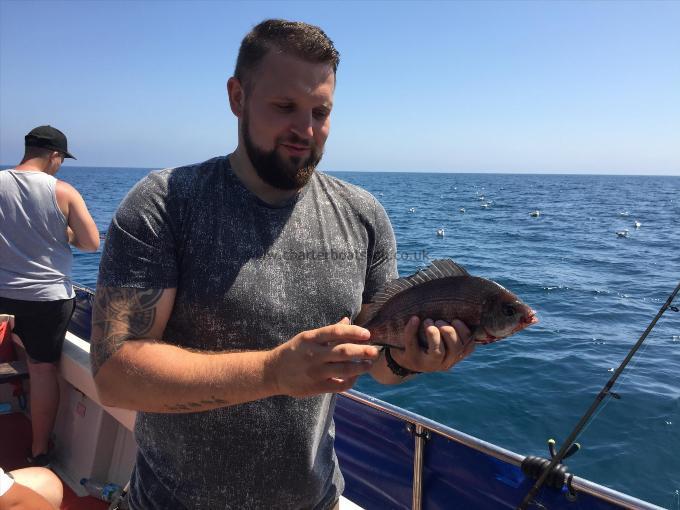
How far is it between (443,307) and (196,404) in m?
1.18

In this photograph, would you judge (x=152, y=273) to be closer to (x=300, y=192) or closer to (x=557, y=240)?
(x=300, y=192)

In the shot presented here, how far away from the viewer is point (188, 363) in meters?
1.74

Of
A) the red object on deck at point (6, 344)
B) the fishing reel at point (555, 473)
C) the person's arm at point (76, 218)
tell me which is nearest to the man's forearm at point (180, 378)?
the fishing reel at point (555, 473)

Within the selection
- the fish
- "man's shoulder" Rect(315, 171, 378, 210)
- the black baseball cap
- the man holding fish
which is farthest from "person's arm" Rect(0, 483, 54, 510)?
the black baseball cap

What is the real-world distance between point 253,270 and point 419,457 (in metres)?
2.08

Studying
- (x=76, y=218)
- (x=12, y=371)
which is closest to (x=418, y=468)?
(x=76, y=218)

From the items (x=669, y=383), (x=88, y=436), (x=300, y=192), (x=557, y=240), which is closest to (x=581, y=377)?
(x=669, y=383)

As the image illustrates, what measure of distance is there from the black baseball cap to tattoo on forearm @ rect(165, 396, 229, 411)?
399 cm

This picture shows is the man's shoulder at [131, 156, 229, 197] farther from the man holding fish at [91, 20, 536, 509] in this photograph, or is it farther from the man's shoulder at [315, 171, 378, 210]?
the man's shoulder at [315, 171, 378, 210]

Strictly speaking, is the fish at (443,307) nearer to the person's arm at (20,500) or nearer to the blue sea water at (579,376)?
the person's arm at (20,500)

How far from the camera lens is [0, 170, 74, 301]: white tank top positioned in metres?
4.42

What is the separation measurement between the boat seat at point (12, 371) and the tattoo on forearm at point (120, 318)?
4546mm

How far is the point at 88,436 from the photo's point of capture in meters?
4.89

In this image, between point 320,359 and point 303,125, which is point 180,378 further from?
point 303,125
